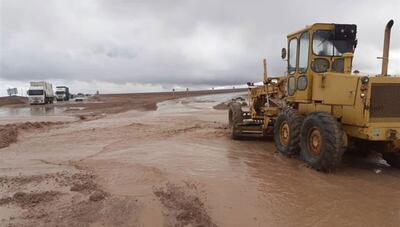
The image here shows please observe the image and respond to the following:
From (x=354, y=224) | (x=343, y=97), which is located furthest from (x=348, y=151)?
(x=354, y=224)

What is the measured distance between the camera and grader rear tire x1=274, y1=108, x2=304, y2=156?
10.1 metres

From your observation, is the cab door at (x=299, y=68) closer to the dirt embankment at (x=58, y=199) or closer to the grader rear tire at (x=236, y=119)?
the grader rear tire at (x=236, y=119)

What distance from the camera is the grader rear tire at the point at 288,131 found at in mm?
10078

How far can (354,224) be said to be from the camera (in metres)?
5.79

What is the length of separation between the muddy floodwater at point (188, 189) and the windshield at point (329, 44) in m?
2.86

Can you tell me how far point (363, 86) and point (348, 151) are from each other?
10.9 ft

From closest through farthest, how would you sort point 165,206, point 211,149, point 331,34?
point 165,206 < point 331,34 < point 211,149

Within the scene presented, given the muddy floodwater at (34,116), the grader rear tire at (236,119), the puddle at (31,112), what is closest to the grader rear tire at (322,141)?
the grader rear tire at (236,119)

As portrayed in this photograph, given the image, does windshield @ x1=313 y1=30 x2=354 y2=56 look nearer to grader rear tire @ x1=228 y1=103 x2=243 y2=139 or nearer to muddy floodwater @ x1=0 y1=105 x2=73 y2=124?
grader rear tire @ x1=228 y1=103 x2=243 y2=139

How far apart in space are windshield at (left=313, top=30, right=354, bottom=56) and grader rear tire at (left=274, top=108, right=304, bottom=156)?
68.8 inches

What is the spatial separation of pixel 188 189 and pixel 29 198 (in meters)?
2.79

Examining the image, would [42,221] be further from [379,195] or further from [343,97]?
[343,97]

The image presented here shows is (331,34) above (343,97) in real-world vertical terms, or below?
above

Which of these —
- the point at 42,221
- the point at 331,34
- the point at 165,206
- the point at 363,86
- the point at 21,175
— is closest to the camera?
the point at 42,221
